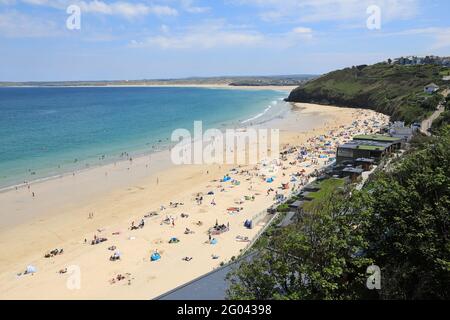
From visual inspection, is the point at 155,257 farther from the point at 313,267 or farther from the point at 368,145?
the point at 368,145

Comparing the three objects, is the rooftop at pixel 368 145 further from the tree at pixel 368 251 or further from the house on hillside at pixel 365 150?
the tree at pixel 368 251

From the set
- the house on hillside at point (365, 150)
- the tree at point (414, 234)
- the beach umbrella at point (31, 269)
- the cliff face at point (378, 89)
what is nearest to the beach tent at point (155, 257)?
the beach umbrella at point (31, 269)

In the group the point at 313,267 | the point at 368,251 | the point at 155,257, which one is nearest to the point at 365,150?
the point at 155,257
